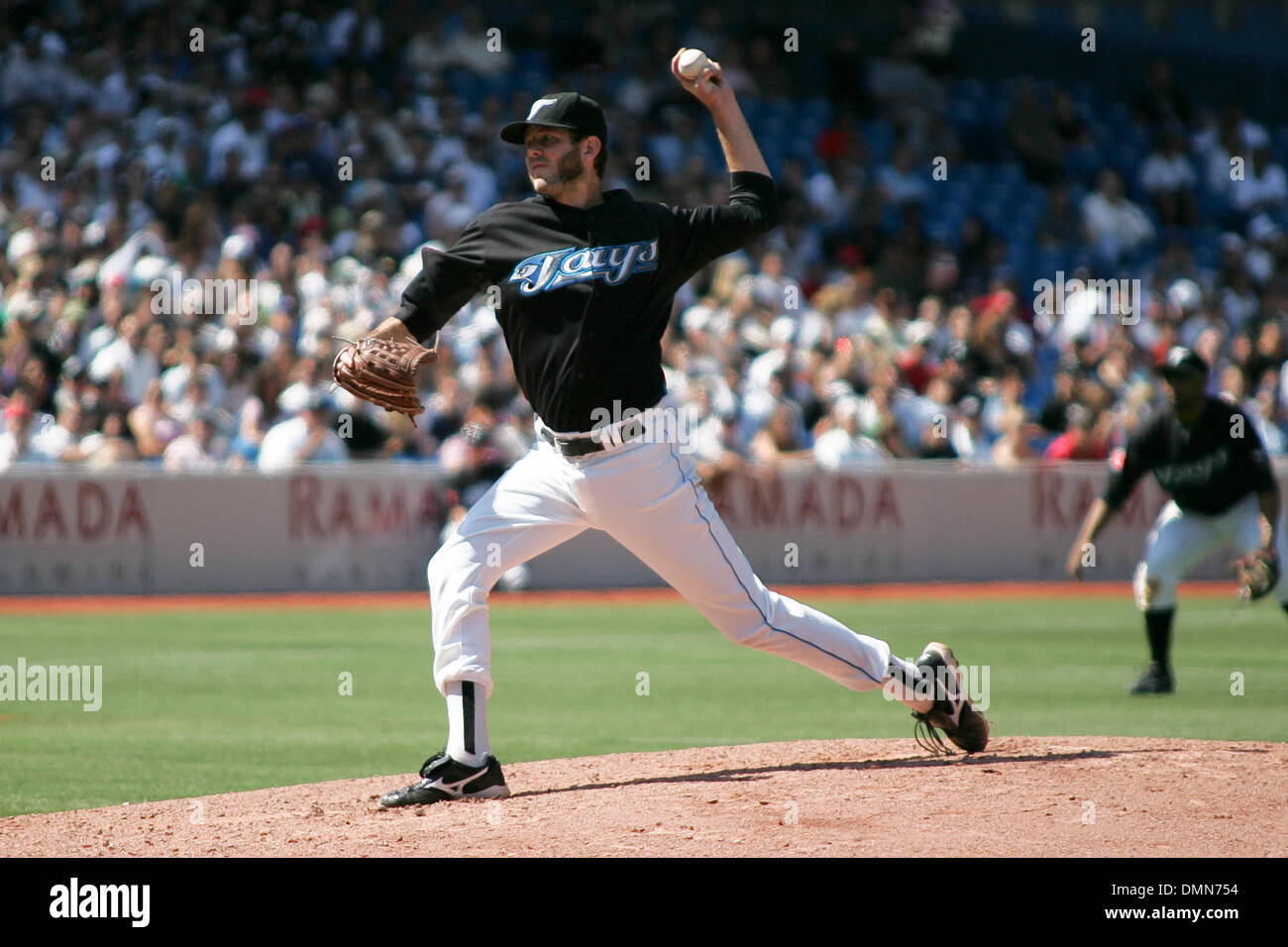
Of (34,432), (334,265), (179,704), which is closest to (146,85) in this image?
(334,265)

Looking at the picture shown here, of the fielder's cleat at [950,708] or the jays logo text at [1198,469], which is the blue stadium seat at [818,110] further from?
the fielder's cleat at [950,708]

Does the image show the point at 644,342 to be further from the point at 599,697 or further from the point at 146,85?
the point at 146,85

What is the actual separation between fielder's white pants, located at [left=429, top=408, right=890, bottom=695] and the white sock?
0.04 meters

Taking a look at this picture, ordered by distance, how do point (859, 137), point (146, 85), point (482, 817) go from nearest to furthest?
point (482, 817) < point (146, 85) < point (859, 137)

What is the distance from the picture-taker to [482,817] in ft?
17.9

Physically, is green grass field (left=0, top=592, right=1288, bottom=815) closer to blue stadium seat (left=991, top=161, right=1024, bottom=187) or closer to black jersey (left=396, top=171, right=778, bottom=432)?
black jersey (left=396, top=171, right=778, bottom=432)

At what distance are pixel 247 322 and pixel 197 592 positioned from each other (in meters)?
2.74

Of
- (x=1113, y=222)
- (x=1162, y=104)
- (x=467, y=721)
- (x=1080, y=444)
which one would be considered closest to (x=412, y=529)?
(x=1080, y=444)

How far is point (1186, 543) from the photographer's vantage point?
9.57m

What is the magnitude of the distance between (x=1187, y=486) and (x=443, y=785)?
5.47 m

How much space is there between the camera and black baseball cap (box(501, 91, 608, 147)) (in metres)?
5.83

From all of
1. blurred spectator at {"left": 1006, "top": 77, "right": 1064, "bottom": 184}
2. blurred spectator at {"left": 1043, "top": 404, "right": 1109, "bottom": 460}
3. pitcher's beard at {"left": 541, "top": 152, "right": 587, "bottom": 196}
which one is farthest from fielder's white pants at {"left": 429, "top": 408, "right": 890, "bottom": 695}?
blurred spectator at {"left": 1006, "top": 77, "right": 1064, "bottom": 184}

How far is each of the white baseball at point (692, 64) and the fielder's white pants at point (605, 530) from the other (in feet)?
4.30

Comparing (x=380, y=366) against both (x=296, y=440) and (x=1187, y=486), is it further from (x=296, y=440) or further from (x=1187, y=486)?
(x=296, y=440)
